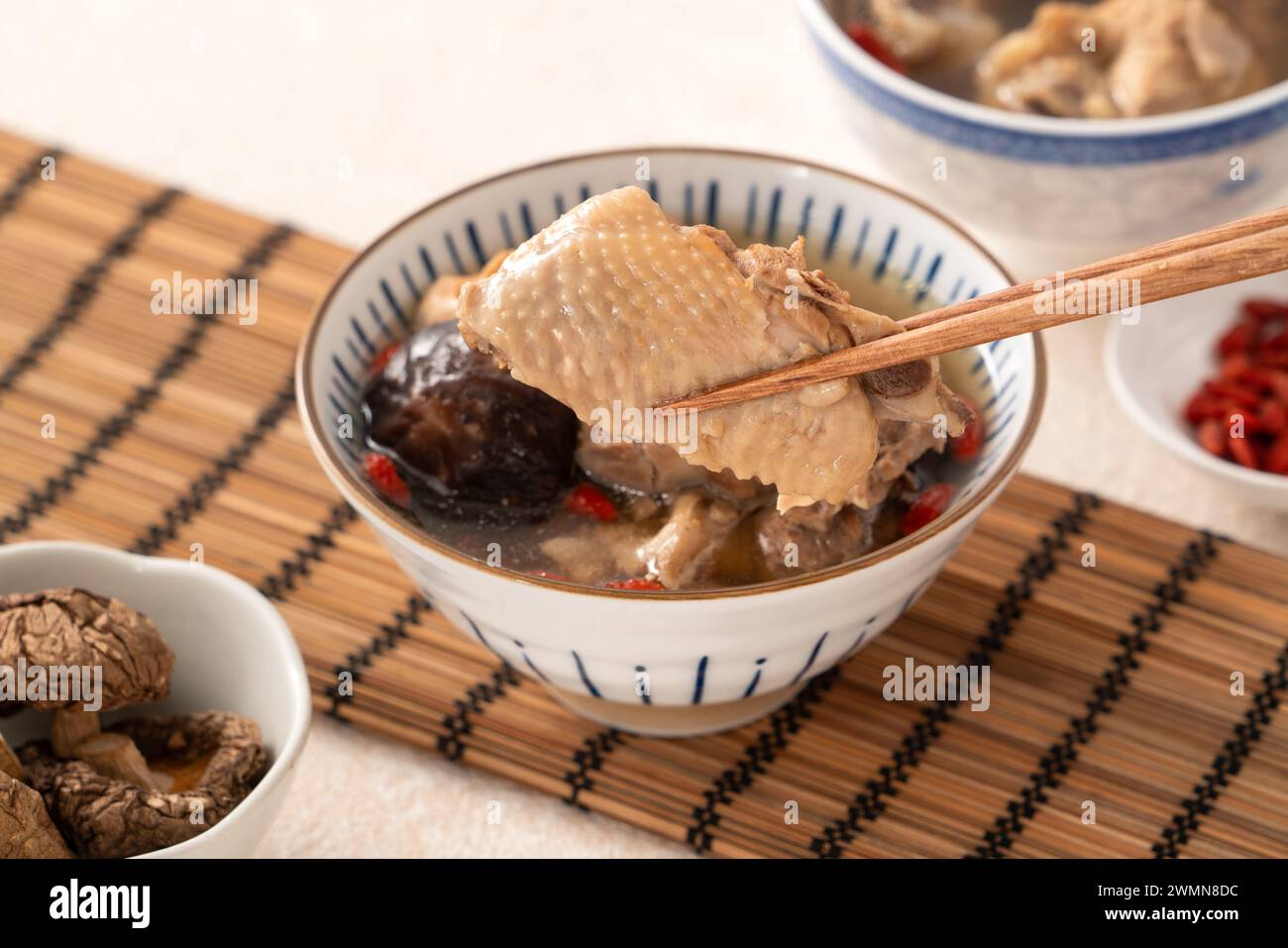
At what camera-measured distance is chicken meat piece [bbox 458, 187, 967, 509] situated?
1.81 meters

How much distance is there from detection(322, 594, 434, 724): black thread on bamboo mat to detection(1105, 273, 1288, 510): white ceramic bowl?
4.16 feet

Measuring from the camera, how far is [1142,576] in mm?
2508

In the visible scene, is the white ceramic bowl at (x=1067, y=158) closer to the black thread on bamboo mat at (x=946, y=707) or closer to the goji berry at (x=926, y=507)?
the black thread on bamboo mat at (x=946, y=707)

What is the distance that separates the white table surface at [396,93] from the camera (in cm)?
351

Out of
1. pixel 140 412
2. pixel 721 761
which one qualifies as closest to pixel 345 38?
pixel 140 412

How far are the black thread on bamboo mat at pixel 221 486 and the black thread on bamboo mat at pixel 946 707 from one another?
3.23ft

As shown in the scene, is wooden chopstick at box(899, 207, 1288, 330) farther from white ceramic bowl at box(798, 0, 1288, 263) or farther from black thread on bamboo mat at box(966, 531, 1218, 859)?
white ceramic bowl at box(798, 0, 1288, 263)

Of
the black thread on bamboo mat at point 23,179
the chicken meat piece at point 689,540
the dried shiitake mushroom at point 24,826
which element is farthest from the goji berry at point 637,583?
the black thread on bamboo mat at point 23,179

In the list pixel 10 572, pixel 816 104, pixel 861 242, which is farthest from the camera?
pixel 816 104

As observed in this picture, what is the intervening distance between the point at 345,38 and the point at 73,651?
2.47 meters

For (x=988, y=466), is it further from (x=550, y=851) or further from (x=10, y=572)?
(x=10, y=572)
